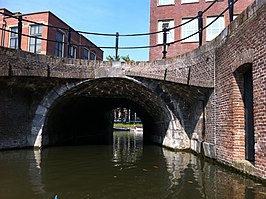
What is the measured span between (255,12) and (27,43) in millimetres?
21385

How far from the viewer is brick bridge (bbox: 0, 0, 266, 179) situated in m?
6.13

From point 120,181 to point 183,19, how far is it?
16.6m

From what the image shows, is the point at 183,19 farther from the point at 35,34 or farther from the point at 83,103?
the point at 35,34

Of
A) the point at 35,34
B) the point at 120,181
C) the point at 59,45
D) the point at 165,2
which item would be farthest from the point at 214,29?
the point at 120,181

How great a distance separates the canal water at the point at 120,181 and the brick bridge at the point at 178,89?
0.83m

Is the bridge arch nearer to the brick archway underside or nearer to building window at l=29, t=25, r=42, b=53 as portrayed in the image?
the brick archway underside

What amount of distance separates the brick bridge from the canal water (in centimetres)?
83

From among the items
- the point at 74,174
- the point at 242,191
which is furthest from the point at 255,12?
the point at 74,174

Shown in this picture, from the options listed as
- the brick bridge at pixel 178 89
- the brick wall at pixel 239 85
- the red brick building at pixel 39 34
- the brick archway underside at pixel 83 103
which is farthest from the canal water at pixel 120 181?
the red brick building at pixel 39 34

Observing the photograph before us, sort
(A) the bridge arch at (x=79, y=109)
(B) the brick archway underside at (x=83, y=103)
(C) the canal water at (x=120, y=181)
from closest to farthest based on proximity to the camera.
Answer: (C) the canal water at (x=120, y=181)
(A) the bridge arch at (x=79, y=109)
(B) the brick archway underside at (x=83, y=103)

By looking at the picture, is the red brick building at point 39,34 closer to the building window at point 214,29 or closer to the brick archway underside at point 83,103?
the brick archway underside at point 83,103

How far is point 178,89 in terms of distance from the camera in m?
9.84

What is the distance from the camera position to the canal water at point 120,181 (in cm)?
468

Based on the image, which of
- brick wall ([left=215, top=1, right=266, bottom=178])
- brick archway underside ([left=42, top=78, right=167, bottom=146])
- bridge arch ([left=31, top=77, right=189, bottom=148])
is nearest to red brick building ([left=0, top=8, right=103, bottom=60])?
brick archway underside ([left=42, top=78, right=167, bottom=146])
